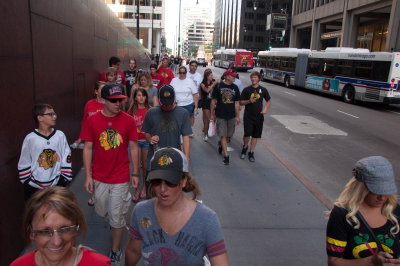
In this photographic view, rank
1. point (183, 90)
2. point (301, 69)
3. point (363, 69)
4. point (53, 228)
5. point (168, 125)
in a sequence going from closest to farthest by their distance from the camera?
point (53, 228) < point (168, 125) < point (183, 90) < point (363, 69) < point (301, 69)

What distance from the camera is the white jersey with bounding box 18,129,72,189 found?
3.35 meters

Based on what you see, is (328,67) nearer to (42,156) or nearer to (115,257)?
(115,257)

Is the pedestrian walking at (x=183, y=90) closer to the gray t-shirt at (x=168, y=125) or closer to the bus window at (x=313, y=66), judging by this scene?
the gray t-shirt at (x=168, y=125)

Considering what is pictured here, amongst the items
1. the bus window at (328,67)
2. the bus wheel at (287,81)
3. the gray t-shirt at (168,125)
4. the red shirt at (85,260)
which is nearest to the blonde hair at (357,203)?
the red shirt at (85,260)

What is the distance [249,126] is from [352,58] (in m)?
14.7

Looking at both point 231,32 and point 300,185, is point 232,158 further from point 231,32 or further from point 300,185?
point 231,32

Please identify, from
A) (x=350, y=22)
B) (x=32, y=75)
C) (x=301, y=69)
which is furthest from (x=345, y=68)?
(x=350, y=22)

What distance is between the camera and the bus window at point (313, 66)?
23347 millimetres

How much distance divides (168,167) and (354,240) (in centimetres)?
129

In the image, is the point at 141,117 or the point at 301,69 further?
the point at 301,69

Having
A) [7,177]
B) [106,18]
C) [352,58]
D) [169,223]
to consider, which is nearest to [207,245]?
[169,223]

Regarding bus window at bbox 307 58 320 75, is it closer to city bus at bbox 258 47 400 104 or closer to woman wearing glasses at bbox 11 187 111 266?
city bus at bbox 258 47 400 104

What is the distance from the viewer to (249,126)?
24.7 feet

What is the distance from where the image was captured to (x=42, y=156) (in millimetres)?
3396
